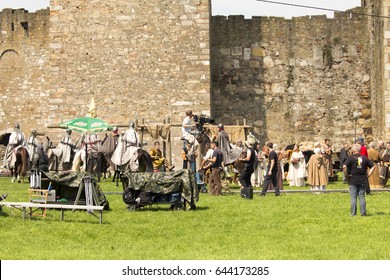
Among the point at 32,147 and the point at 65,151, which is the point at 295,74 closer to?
the point at 65,151

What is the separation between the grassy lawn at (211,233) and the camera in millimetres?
16336

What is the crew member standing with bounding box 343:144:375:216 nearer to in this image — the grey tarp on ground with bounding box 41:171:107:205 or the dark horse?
the grey tarp on ground with bounding box 41:171:107:205

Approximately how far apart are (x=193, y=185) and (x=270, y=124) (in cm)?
1592

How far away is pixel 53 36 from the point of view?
34.6 metres

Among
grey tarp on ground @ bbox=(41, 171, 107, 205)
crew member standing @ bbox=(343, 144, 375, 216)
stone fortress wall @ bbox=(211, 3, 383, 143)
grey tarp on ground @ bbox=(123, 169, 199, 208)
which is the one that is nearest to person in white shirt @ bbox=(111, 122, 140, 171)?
grey tarp on ground @ bbox=(123, 169, 199, 208)

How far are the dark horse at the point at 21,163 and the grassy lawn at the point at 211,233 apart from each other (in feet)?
27.4

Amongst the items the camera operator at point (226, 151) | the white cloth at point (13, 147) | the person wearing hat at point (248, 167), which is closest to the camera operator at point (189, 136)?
the camera operator at point (226, 151)

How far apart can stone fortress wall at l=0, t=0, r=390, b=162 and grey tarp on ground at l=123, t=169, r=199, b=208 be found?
1170cm

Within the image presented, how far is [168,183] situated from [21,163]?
10.8 metres

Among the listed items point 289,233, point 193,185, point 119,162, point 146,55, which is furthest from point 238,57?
point 289,233

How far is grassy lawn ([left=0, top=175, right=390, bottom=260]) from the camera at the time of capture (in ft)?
53.6

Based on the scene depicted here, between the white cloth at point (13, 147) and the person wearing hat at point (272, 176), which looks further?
the white cloth at point (13, 147)

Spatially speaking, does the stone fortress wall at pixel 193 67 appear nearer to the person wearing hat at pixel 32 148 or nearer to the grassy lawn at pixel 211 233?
the person wearing hat at pixel 32 148

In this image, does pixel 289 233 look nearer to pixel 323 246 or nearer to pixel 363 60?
pixel 323 246
